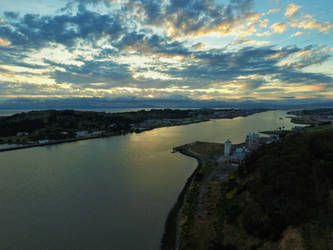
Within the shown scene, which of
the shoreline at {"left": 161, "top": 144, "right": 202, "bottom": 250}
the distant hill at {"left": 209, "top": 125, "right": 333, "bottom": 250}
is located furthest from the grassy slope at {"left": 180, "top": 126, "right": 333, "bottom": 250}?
the shoreline at {"left": 161, "top": 144, "right": 202, "bottom": 250}

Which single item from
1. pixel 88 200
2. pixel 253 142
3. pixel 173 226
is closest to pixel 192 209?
pixel 173 226

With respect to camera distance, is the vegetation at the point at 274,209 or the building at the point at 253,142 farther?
the building at the point at 253,142

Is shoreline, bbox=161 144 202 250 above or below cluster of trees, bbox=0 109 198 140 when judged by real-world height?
below

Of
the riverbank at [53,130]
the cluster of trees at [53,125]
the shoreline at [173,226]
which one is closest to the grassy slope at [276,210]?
the shoreline at [173,226]

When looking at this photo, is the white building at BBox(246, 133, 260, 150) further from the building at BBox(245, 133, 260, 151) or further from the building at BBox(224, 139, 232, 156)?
the building at BBox(224, 139, 232, 156)

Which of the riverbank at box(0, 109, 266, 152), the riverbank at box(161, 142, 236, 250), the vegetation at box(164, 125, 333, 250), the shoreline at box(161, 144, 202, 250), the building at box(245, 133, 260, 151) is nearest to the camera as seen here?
the vegetation at box(164, 125, 333, 250)

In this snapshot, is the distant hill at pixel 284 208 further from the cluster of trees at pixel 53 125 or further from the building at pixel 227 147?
the cluster of trees at pixel 53 125
